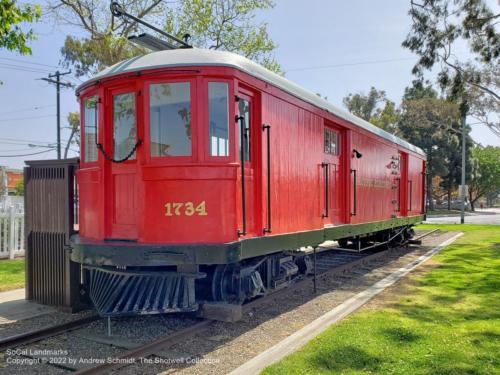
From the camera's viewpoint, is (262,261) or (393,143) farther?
(393,143)

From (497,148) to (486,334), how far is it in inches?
3114

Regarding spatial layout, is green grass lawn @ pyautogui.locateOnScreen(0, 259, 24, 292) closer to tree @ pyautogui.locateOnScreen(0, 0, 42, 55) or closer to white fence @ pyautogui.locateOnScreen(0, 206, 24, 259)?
white fence @ pyautogui.locateOnScreen(0, 206, 24, 259)

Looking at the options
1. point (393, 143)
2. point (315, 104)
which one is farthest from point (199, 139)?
point (393, 143)

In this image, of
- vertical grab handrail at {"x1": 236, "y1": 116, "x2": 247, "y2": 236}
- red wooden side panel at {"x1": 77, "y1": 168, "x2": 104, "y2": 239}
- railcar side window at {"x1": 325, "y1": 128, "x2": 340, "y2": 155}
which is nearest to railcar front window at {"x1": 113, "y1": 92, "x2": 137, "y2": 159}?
red wooden side panel at {"x1": 77, "y1": 168, "x2": 104, "y2": 239}

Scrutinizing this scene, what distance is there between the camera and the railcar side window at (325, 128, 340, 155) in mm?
8398

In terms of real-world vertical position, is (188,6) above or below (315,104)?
above

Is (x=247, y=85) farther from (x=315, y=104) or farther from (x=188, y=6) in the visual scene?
(x=188, y=6)

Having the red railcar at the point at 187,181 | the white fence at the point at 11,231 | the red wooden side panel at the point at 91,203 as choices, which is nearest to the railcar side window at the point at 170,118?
the red railcar at the point at 187,181

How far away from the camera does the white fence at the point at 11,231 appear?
11.4m

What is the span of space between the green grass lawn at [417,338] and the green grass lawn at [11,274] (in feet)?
20.0

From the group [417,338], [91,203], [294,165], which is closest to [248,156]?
[294,165]

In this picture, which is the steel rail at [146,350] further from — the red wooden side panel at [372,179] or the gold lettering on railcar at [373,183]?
the gold lettering on railcar at [373,183]

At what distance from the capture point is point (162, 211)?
5.27 meters

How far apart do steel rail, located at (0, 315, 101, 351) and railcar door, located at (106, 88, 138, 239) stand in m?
1.18
